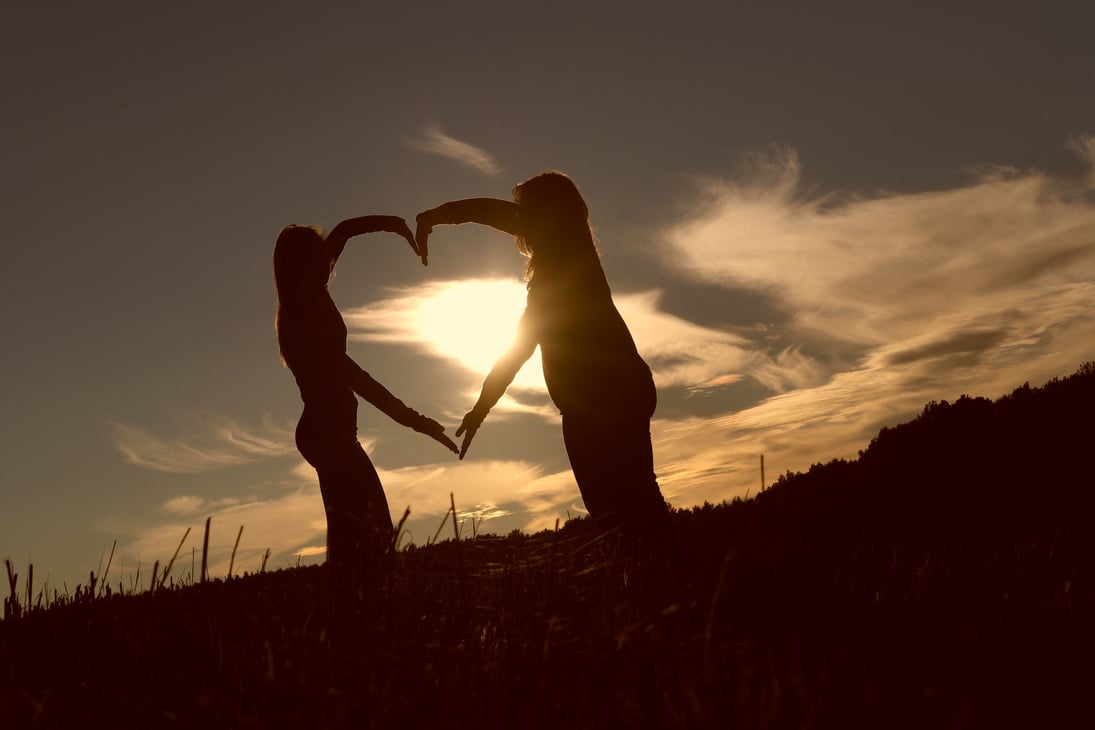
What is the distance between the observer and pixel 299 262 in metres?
→ 7.82

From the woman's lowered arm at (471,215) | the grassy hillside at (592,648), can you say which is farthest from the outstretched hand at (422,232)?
the grassy hillside at (592,648)

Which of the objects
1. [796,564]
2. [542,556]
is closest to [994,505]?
[796,564]

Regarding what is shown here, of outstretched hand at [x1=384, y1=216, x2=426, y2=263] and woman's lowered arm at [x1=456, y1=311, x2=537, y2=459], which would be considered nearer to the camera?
woman's lowered arm at [x1=456, y1=311, x2=537, y2=459]

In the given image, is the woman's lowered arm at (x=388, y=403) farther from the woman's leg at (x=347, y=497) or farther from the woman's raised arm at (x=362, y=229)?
the woman's raised arm at (x=362, y=229)

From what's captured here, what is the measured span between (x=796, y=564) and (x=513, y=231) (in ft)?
11.0

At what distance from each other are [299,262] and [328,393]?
1.26 metres

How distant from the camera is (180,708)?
129 inches

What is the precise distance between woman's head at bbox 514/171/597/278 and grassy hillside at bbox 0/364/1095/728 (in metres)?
2.35

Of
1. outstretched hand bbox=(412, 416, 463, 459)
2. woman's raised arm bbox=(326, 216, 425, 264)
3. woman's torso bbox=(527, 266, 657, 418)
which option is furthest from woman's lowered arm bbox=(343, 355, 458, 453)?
woman's torso bbox=(527, 266, 657, 418)

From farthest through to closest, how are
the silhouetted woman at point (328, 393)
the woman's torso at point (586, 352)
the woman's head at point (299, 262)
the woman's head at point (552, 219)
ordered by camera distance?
the woman's head at point (299, 262)
the silhouetted woman at point (328, 393)
the woman's head at point (552, 219)
the woman's torso at point (586, 352)

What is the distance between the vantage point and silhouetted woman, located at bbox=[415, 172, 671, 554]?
6109 mm

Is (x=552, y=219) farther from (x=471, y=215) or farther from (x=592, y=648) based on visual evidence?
(x=592, y=648)

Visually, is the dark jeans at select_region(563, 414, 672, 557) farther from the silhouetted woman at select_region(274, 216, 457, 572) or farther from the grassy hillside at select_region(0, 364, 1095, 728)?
the silhouetted woman at select_region(274, 216, 457, 572)

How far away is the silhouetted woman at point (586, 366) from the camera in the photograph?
20.0 feet
